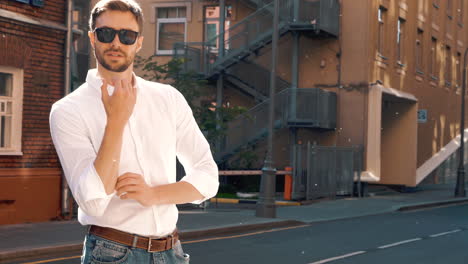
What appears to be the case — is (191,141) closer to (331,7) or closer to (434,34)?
(331,7)

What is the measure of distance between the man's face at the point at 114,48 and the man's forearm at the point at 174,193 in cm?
48

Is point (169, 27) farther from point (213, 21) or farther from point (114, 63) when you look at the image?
point (114, 63)

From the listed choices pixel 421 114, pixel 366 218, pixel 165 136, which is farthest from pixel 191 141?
pixel 421 114

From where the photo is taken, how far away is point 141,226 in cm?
303

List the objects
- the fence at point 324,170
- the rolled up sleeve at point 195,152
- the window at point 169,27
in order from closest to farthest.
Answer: the rolled up sleeve at point 195,152 < the fence at point 324,170 < the window at point 169,27

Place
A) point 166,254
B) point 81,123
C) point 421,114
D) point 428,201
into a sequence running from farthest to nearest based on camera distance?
point 421,114 → point 428,201 → point 166,254 → point 81,123

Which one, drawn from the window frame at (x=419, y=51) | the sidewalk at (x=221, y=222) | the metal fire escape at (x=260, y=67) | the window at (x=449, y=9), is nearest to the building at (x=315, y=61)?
the metal fire escape at (x=260, y=67)

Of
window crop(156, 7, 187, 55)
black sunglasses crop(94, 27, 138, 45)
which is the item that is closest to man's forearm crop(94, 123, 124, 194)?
black sunglasses crop(94, 27, 138, 45)

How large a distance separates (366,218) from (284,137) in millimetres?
9478

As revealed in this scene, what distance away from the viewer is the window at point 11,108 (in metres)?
14.9

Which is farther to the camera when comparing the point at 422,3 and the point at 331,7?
the point at 422,3

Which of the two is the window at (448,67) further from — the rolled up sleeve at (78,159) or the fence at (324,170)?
the rolled up sleeve at (78,159)

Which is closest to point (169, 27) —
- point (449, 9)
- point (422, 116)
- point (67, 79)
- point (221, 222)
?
point (422, 116)

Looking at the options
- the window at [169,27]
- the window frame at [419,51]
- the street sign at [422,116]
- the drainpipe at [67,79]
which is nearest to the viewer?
the drainpipe at [67,79]
